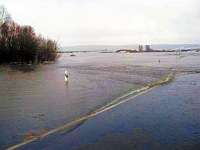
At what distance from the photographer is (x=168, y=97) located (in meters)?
14.5

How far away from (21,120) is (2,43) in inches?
2078

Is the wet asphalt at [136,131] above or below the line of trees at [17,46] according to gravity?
below

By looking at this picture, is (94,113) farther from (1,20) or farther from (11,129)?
(1,20)

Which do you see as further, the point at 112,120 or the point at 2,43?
the point at 2,43

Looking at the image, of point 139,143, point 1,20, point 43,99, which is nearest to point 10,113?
point 43,99

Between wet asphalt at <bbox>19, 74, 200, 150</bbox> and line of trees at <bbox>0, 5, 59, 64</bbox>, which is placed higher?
line of trees at <bbox>0, 5, 59, 64</bbox>

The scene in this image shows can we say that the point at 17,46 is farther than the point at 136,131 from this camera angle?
Yes

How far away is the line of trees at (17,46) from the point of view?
2301 inches

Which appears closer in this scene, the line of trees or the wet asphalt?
the wet asphalt

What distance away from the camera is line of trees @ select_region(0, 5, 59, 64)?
192ft

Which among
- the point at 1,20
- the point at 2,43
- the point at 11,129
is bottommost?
the point at 11,129

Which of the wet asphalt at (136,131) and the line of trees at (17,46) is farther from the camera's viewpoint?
the line of trees at (17,46)

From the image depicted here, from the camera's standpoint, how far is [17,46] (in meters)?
59.9

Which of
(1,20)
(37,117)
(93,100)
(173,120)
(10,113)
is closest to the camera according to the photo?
(173,120)
